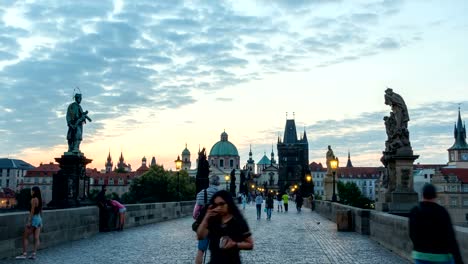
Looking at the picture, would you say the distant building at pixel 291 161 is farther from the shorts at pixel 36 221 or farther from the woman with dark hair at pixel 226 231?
the woman with dark hair at pixel 226 231

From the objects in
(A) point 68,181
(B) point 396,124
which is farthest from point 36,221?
(B) point 396,124

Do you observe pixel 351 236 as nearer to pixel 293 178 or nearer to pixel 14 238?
pixel 14 238

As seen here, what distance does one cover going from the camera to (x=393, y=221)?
1320 cm

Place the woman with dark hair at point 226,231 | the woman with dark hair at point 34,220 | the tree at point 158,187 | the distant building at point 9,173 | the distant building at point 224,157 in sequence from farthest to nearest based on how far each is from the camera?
1. the distant building at point 224,157
2. the distant building at point 9,173
3. the tree at point 158,187
4. the woman with dark hair at point 34,220
5. the woman with dark hair at point 226,231

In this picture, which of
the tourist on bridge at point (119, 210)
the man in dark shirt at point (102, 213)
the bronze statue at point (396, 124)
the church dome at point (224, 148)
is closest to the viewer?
the bronze statue at point (396, 124)

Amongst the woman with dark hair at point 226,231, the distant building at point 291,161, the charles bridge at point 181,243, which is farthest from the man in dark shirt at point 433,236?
the distant building at point 291,161

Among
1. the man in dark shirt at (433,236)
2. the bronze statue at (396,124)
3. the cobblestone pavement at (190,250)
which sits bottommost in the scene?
the cobblestone pavement at (190,250)

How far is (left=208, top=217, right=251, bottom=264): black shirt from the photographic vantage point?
199 inches

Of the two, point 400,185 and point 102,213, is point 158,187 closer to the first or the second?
point 102,213

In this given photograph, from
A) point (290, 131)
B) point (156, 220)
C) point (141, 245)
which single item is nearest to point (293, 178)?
point (290, 131)

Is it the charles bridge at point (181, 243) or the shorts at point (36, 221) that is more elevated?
the shorts at point (36, 221)

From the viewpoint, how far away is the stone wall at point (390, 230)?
8.77m

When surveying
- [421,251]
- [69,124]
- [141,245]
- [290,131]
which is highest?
[290,131]

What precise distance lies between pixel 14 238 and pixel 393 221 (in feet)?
29.1
